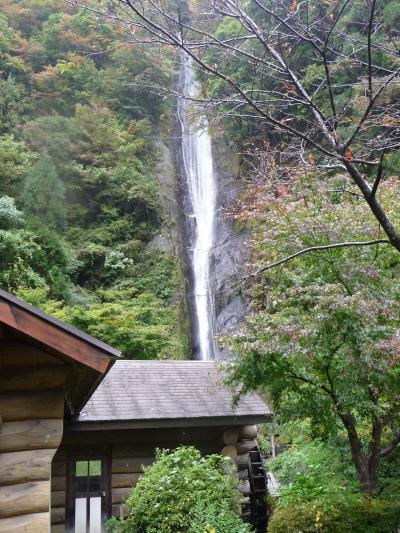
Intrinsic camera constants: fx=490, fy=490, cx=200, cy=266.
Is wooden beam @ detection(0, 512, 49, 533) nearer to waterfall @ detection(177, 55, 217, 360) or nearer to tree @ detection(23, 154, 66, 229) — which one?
waterfall @ detection(177, 55, 217, 360)

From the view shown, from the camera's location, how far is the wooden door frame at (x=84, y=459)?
8.38 metres

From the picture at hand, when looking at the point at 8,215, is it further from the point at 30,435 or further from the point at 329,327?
the point at 30,435

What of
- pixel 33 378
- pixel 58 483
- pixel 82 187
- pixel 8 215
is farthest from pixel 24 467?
pixel 82 187

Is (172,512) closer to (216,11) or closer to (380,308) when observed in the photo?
(380,308)

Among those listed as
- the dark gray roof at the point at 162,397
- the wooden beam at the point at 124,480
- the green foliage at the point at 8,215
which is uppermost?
the green foliage at the point at 8,215

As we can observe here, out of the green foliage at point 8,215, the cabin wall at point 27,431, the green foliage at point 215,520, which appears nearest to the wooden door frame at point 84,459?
the green foliage at point 215,520

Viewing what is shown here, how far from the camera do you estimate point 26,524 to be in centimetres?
423

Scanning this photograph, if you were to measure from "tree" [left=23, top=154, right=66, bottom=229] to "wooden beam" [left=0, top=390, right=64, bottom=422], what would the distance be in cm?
1580

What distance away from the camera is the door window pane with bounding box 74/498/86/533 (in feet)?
27.8

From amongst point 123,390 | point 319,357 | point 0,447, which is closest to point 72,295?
point 123,390

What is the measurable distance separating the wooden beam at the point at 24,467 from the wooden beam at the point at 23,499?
5 cm

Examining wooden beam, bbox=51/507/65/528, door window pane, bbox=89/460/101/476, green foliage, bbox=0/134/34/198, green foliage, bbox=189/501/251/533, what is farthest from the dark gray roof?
green foliage, bbox=0/134/34/198

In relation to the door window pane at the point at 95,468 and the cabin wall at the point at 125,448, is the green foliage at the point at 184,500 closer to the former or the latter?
the cabin wall at the point at 125,448

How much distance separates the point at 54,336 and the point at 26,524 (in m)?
1.63
